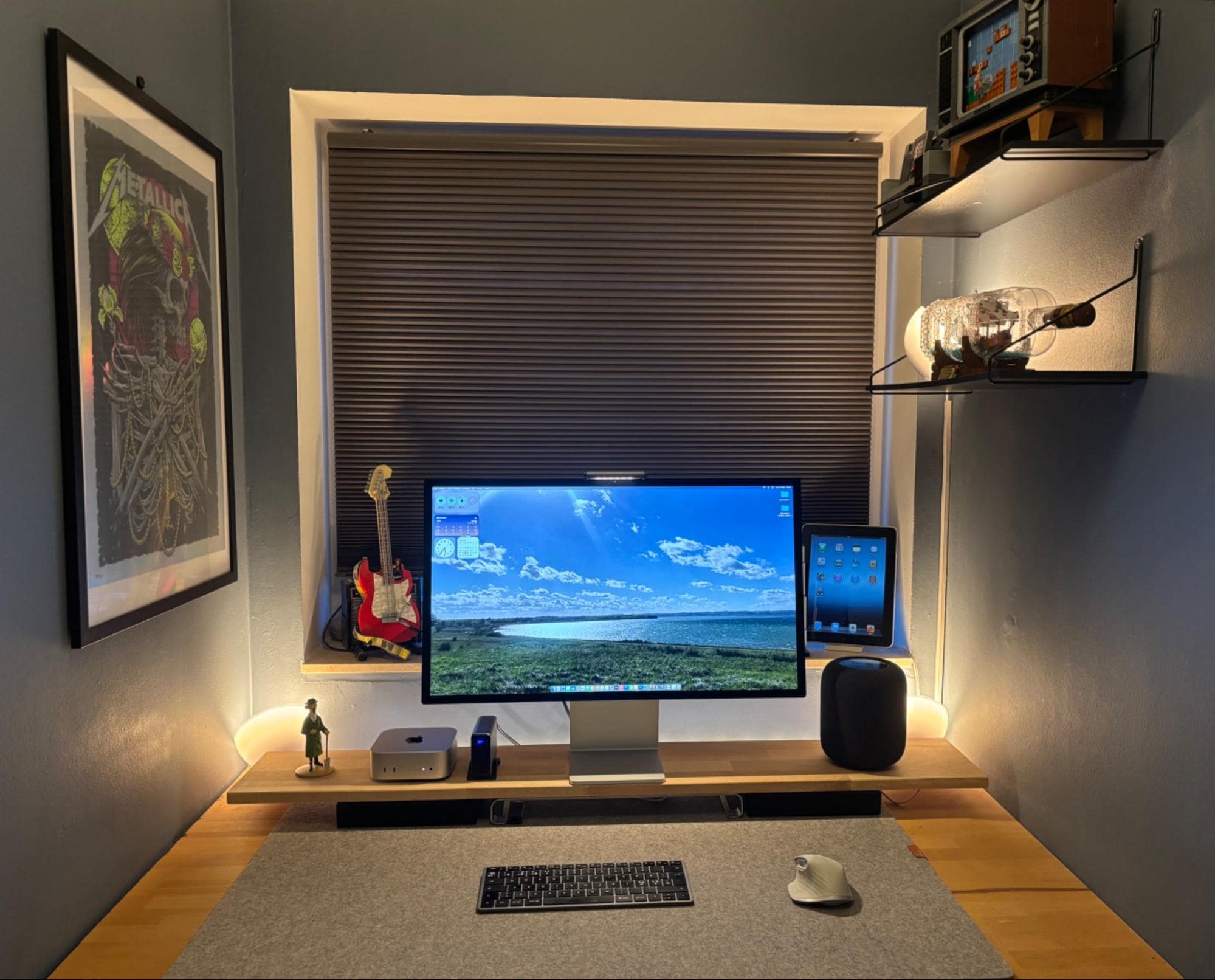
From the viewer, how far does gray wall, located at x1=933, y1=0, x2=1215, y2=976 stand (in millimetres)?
1055

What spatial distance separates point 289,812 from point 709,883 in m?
0.77

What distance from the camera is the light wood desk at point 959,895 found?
108cm

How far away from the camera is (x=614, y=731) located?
4.96 feet

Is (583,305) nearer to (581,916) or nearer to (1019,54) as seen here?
(1019,54)

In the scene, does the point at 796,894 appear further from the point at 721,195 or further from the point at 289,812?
the point at 721,195

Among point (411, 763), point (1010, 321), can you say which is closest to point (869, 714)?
point (1010, 321)

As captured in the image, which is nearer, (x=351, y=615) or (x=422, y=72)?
(x=422, y=72)

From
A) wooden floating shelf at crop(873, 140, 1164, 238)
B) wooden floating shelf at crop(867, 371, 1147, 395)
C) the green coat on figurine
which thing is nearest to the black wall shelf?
wooden floating shelf at crop(867, 371, 1147, 395)

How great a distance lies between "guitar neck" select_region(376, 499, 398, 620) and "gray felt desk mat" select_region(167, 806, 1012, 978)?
0.47 m

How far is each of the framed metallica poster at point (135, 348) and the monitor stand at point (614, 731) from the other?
72cm

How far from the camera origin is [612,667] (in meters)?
1.45

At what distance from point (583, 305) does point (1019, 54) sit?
97 cm

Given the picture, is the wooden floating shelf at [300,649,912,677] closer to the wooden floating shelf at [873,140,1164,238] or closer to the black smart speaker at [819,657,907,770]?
the black smart speaker at [819,657,907,770]

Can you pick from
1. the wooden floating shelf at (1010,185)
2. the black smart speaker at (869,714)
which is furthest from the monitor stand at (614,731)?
the wooden floating shelf at (1010,185)
